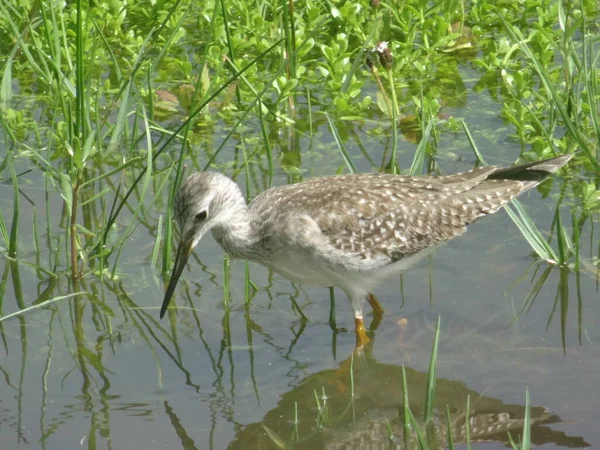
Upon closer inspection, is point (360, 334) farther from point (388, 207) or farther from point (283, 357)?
point (388, 207)

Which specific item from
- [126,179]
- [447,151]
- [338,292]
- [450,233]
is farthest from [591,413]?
[126,179]

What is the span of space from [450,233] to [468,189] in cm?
34

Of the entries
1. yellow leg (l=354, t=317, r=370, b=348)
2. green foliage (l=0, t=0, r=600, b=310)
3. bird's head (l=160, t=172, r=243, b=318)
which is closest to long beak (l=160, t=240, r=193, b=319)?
bird's head (l=160, t=172, r=243, b=318)

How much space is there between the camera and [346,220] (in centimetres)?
716

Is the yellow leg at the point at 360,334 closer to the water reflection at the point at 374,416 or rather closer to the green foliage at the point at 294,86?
the water reflection at the point at 374,416

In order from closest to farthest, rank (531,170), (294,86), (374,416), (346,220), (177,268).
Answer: (374,416) → (177,268) → (346,220) → (531,170) → (294,86)

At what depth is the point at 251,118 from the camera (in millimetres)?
9594

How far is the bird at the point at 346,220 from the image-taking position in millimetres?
6996

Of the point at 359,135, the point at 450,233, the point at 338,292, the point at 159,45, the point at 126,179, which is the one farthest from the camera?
the point at 159,45

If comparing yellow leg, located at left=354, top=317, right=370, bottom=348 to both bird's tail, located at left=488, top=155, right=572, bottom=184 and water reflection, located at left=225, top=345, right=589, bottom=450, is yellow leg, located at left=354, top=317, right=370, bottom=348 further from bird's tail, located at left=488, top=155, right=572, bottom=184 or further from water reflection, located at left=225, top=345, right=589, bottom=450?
bird's tail, located at left=488, top=155, right=572, bottom=184

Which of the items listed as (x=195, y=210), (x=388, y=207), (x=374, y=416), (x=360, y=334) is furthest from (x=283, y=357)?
(x=388, y=207)

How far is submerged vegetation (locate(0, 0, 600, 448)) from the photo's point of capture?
7.27m

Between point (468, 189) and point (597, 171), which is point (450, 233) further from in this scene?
point (597, 171)

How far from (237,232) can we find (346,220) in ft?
2.36
